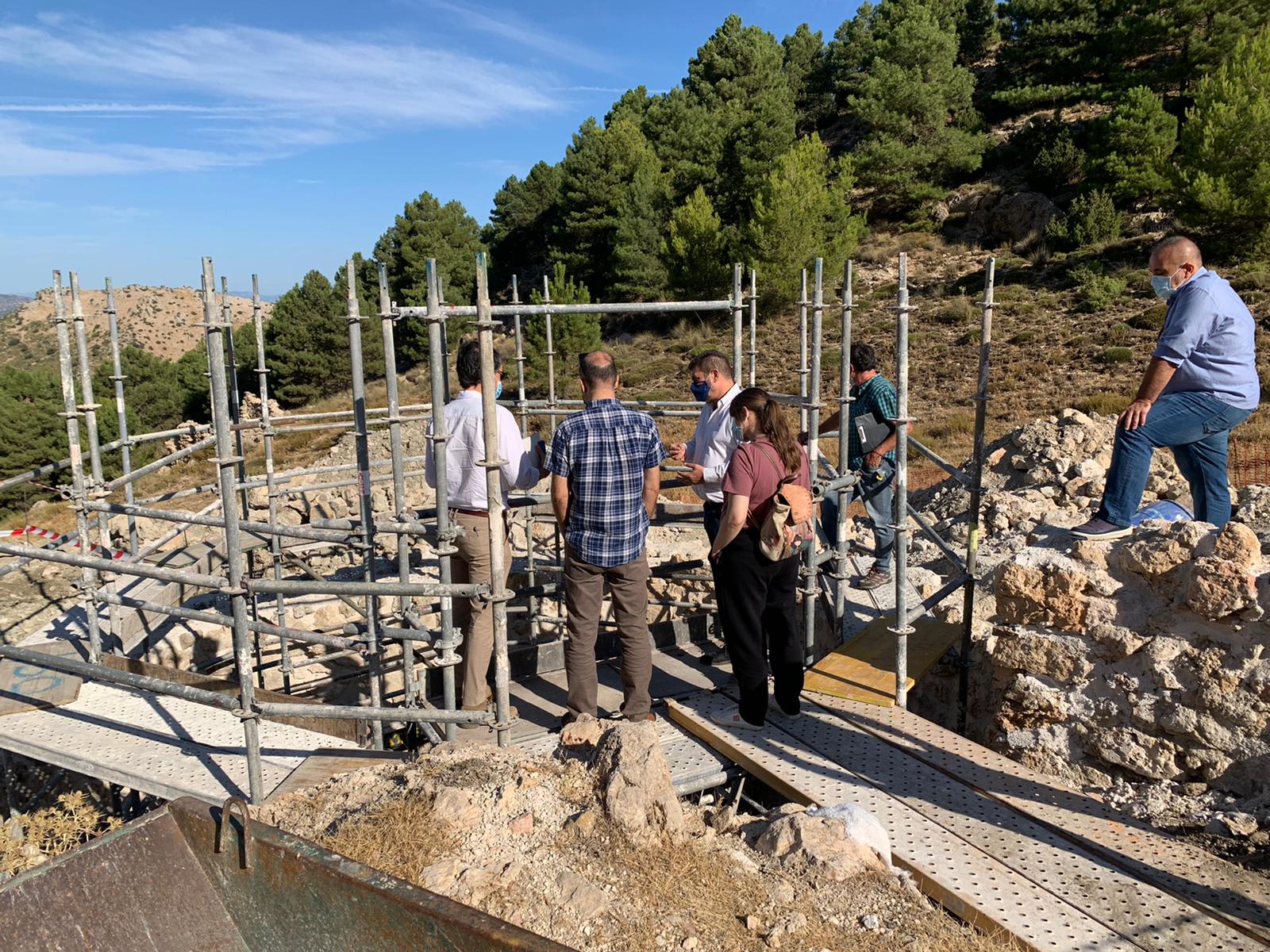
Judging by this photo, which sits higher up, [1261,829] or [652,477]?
[652,477]

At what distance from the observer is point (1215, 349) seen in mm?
4613

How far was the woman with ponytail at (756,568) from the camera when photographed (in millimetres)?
4160

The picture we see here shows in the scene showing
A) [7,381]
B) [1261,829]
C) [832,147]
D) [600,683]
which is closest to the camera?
[1261,829]

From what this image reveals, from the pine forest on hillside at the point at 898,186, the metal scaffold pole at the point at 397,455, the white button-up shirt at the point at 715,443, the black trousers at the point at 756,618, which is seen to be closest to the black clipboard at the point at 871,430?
the white button-up shirt at the point at 715,443

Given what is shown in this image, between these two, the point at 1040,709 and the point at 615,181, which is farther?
the point at 615,181

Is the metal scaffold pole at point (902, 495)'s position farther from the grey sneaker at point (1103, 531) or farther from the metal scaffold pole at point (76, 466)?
the metal scaffold pole at point (76, 466)

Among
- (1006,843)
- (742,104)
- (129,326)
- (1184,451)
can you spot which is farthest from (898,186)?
(129,326)

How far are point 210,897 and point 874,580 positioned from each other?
4946 mm

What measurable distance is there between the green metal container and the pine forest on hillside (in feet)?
65.6

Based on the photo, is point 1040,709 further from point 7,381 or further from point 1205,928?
point 7,381

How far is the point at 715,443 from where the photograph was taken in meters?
4.97

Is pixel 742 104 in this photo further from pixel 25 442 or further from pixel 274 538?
pixel 274 538

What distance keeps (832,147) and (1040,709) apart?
134 ft

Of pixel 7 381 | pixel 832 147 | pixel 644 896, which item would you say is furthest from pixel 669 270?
pixel 644 896
